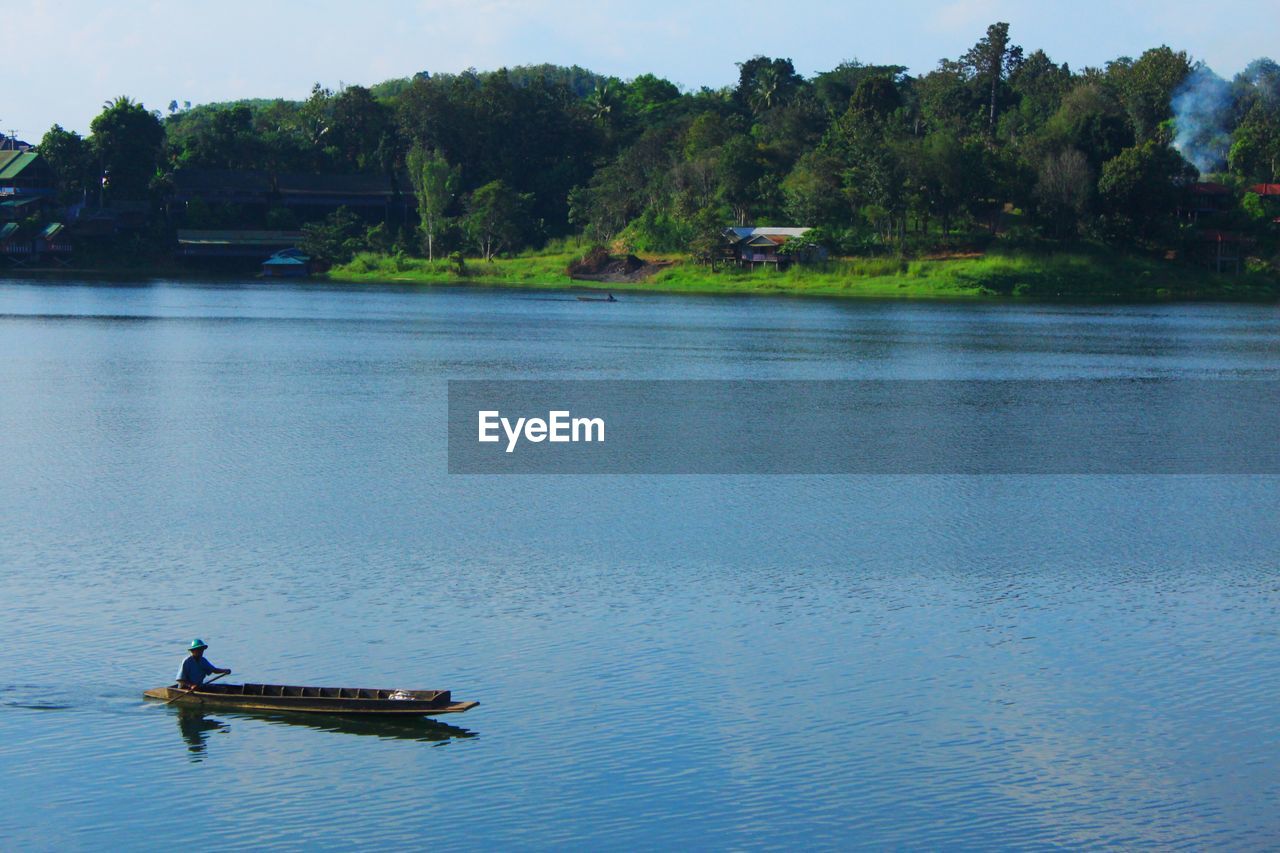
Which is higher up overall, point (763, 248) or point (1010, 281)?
point (763, 248)

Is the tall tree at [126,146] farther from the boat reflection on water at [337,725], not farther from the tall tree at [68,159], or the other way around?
the boat reflection on water at [337,725]

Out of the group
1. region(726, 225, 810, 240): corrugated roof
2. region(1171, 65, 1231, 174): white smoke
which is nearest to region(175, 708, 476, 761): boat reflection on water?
region(726, 225, 810, 240): corrugated roof

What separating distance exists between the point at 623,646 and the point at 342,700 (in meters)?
4.65

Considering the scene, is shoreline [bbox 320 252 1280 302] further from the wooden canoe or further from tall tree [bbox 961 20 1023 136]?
the wooden canoe

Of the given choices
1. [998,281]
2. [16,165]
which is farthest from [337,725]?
[16,165]

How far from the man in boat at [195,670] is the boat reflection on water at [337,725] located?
1.25 feet

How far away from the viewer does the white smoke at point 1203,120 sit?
119000mm

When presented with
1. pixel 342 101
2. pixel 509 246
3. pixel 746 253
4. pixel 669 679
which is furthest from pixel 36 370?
pixel 342 101

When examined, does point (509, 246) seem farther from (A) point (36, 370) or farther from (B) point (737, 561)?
(B) point (737, 561)

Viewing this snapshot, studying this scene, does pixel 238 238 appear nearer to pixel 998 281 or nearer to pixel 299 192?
pixel 299 192

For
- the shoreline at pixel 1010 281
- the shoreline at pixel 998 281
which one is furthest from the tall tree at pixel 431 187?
the shoreline at pixel 1010 281

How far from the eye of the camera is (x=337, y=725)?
1764 cm

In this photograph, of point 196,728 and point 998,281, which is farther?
point 998,281

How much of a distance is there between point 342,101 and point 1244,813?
13387cm
